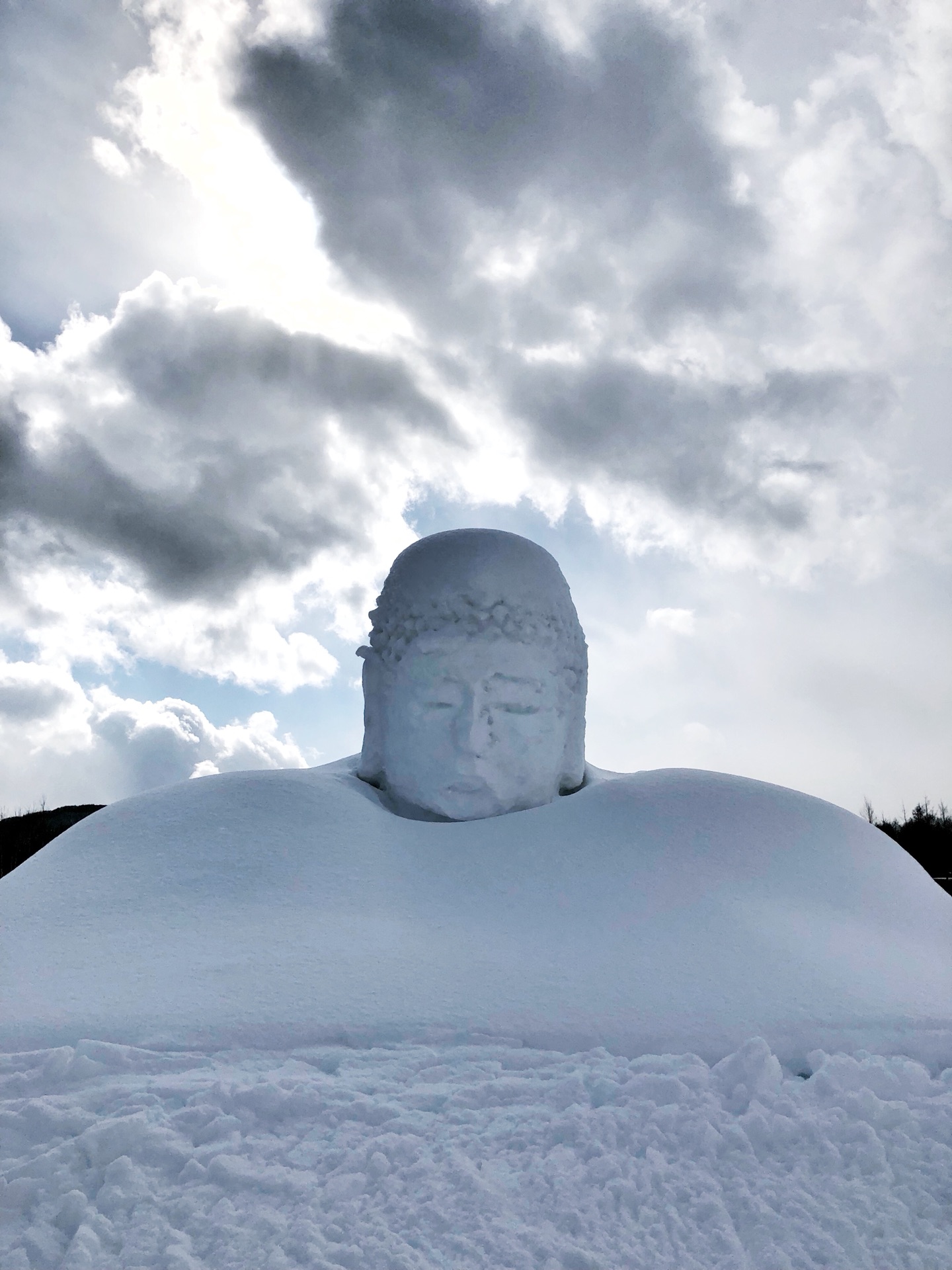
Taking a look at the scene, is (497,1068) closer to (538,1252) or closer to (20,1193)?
(538,1252)

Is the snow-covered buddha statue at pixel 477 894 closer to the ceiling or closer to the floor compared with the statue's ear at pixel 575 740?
closer to the floor

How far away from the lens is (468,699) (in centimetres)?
663

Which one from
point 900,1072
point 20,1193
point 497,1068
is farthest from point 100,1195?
point 900,1072

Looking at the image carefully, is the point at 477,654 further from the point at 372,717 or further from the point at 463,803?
the point at 372,717

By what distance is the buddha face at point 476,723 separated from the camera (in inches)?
262

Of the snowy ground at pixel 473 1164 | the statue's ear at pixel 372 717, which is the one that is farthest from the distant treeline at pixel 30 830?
the snowy ground at pixel 473 1164

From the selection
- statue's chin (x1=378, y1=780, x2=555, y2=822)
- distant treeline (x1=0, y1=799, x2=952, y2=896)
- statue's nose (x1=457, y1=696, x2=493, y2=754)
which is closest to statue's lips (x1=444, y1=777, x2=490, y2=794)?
statue's chin (x1=378, y1=780, x2=555, y2=822)

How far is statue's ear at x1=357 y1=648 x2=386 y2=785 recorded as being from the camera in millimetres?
7312

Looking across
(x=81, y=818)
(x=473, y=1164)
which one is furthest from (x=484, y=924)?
(x=81, y=818)

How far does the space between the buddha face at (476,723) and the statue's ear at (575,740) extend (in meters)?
0.40

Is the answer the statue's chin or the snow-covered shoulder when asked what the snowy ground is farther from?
the statue's chin

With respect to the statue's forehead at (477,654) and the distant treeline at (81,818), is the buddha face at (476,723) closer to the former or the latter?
the statue's forehead at (477,654)

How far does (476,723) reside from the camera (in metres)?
6.61

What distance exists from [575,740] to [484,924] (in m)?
2.47
